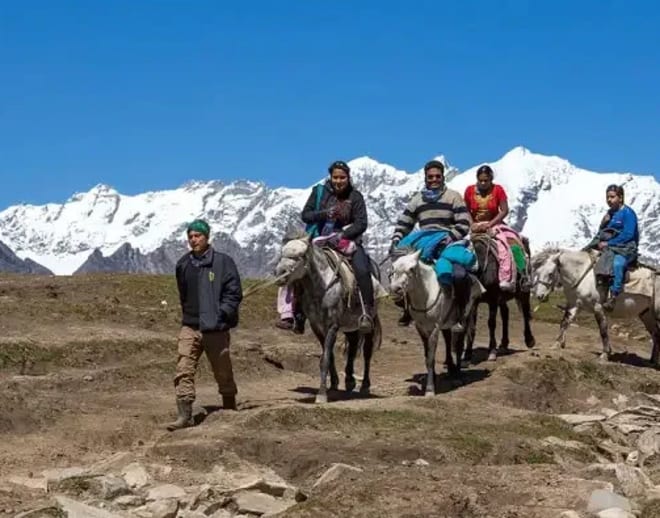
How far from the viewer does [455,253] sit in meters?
17.7

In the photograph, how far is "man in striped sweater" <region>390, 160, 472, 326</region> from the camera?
18.1 meters

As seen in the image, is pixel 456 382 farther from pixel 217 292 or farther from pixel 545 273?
pixel 217 292

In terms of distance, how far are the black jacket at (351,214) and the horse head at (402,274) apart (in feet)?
2.74

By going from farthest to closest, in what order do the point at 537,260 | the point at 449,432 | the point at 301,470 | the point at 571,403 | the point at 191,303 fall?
the point at 537,260 → the point at 571,403 → the point at 191,303 → the point at 449,432 → the point at 301,470

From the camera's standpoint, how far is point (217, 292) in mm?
14938

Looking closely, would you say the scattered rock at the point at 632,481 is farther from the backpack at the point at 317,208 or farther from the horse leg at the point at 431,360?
the backpack at the point at 317,208

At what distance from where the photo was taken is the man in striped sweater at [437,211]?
1812 cm

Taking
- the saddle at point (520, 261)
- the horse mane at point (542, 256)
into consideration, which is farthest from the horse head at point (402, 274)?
the horse mane at point (542, 256)

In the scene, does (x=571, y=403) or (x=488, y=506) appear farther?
(x=571, y=403)

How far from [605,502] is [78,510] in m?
4.85

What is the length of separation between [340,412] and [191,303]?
261cm

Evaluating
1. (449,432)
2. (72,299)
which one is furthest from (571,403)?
(72,299)

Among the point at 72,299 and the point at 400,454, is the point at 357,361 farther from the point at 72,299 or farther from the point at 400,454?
the point at 400,454

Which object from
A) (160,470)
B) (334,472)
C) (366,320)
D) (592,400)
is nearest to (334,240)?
(366,320)
